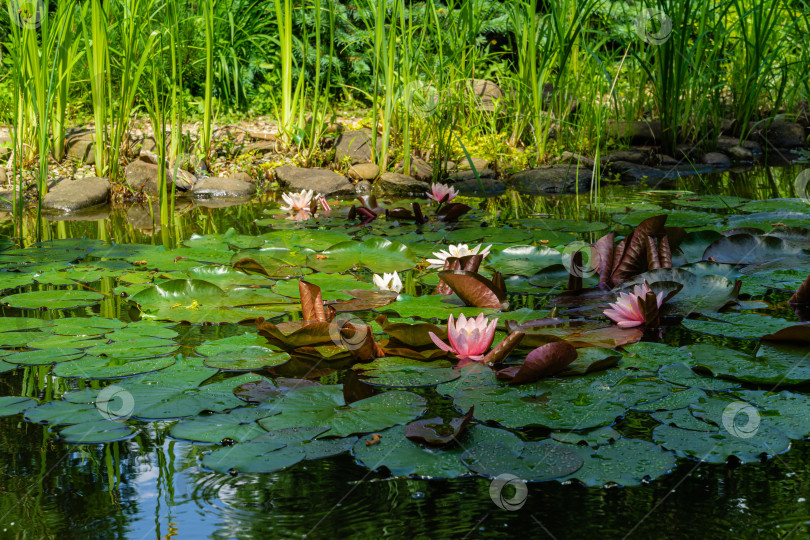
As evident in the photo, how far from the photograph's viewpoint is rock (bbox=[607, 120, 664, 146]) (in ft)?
16.9

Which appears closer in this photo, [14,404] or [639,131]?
[14,404]

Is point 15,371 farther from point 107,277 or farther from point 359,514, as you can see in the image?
point 359,514

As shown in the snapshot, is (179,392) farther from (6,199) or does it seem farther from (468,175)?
(468,175)

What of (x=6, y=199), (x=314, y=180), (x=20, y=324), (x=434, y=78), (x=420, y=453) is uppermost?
(x=434, y=78)

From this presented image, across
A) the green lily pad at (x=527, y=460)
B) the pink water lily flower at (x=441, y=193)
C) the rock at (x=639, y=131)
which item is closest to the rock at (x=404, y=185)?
the pink water lily flower at (x=441, y=193)

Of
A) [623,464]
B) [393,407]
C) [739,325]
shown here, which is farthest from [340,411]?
[739,325]

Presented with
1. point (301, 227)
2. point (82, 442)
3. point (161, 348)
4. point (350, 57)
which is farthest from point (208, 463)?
point (350, 57)

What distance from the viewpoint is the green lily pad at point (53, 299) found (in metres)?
1.94

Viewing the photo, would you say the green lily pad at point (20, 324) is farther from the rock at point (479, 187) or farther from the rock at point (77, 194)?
the rock at point (479, 187)

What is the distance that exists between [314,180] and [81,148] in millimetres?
1744

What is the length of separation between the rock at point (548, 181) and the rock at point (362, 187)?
95cm

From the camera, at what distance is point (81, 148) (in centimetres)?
474

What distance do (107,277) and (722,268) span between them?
1942 mm

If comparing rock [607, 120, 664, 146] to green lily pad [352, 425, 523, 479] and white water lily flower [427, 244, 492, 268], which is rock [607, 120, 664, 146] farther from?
green lily pad [352, 425, 523, 479]
